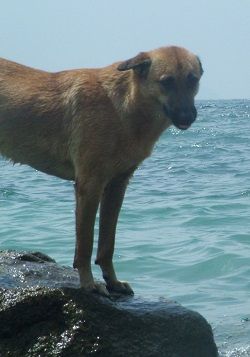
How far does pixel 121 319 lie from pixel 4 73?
219cm

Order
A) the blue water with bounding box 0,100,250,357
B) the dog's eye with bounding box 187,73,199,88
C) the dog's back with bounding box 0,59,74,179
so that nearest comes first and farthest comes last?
the dog's eye with bounding box 187,73,199,88 < the dog's back with bounding box 0,59,74,179 < the blue water with bounding box 0,100,250,357

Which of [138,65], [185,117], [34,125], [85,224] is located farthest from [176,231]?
[185,117]

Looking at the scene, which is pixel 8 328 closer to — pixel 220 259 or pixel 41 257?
pixel 41 257

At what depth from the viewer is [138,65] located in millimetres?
6879

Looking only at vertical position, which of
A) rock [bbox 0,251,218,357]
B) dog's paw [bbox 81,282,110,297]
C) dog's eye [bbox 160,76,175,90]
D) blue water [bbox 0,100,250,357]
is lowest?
blue water [bbox 0,100,250,357]

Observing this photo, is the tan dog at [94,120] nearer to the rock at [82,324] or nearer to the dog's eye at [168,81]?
the dog's eye at [168,81]

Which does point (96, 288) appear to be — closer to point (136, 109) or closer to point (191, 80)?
point (136, 109)

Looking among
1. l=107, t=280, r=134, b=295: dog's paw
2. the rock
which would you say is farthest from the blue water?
the rock

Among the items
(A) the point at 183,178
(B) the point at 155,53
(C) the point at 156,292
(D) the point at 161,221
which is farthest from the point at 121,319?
(A) the point at 183,178

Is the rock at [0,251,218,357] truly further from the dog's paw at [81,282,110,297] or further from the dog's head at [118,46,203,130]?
the dog's head at [118,46,203,130]

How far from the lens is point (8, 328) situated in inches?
259

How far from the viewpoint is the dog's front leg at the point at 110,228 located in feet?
24.2

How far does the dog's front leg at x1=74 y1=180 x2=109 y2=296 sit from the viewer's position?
6895 mm

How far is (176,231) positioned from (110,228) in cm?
693
